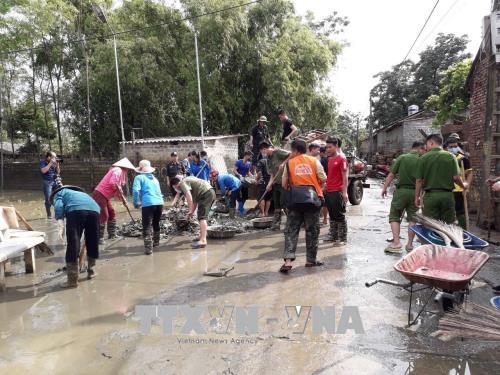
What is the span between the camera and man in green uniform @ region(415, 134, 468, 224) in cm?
449

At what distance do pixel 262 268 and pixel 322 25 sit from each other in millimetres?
21030

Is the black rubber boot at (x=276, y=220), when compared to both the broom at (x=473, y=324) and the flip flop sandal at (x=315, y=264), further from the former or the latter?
the broom at (x=473, y=324)

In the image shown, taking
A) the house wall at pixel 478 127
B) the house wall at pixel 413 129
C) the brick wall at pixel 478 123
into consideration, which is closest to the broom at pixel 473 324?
the house wall at pixel 478 127

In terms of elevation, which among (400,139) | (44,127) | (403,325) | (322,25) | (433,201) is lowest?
(403,325)

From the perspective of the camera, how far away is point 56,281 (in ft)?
16.4

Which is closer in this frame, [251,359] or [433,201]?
[251,359]

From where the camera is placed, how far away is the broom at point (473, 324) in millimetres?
2787

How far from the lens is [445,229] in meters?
4.05

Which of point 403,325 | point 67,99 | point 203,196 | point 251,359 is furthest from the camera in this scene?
point 67,99

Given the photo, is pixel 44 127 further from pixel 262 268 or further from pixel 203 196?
pixel 262 268

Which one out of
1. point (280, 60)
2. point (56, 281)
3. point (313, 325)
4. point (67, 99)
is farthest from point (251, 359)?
point (67, 99)

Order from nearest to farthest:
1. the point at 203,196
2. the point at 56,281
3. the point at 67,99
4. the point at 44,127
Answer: the point at 56,281 < the point at 203,196 < the point at 67,99 < the point at 44,127

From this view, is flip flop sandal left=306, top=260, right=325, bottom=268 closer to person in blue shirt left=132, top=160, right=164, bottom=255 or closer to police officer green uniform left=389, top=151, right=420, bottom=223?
police officer green uniform left=389, top=151, right=420, bottom=223

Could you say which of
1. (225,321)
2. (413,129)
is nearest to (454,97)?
(413,129)
